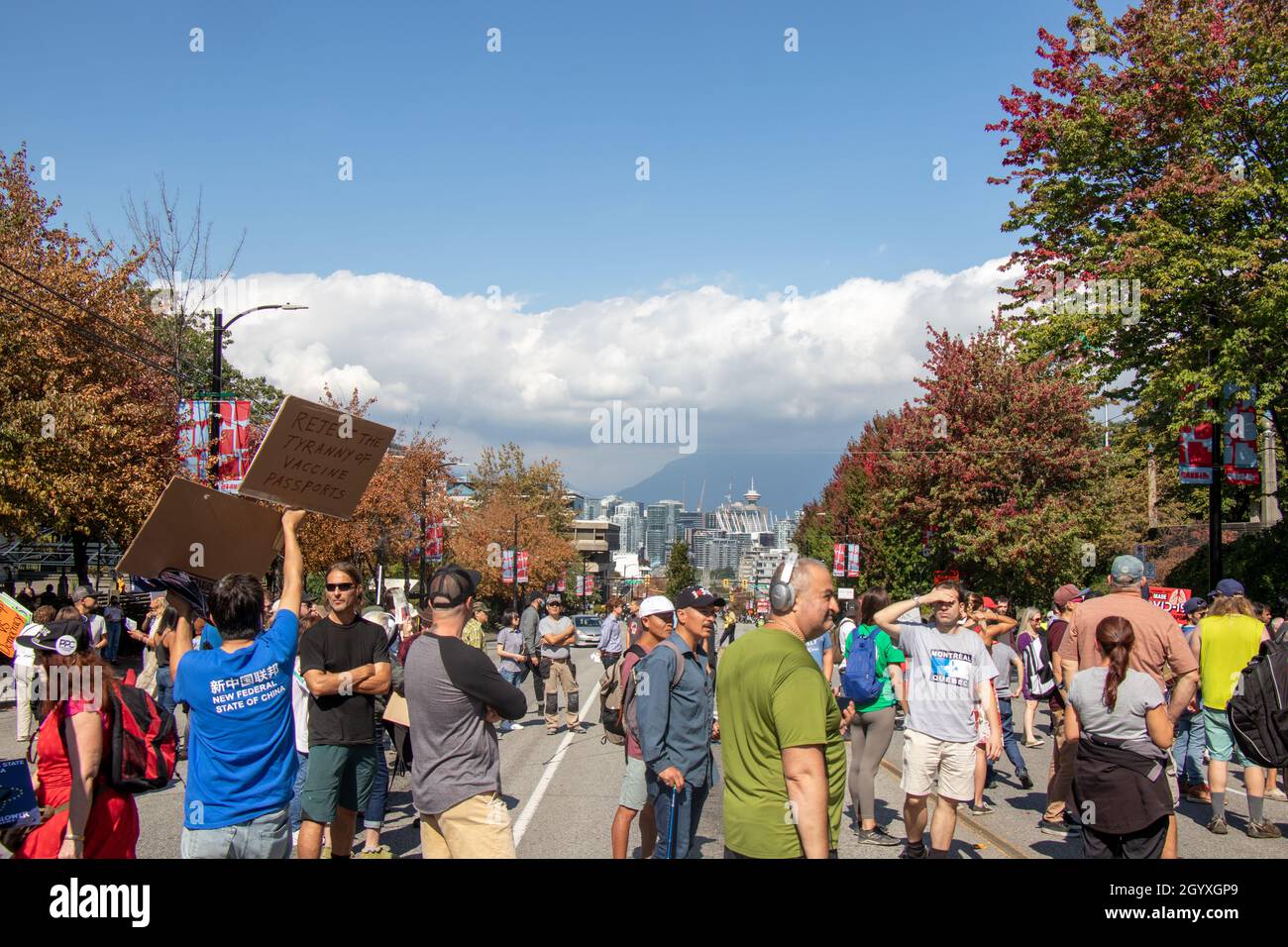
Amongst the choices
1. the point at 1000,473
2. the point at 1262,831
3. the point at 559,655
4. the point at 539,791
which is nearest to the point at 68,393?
the point at 559,655

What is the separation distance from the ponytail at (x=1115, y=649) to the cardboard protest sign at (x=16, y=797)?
5.18m

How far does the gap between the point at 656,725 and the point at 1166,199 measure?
750 inches

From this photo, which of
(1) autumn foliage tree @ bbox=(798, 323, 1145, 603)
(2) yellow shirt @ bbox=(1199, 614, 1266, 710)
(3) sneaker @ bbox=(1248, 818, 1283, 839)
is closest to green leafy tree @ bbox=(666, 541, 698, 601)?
(1) autumn foliage tree @ bbox=(798, 323, 1145, 603)

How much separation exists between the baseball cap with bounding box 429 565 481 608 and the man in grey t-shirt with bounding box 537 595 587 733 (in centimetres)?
895

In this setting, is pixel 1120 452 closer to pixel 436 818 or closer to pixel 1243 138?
pixel 1243 138

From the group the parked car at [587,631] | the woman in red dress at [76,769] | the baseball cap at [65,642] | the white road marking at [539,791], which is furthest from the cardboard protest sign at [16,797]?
the parked car at [587,631]

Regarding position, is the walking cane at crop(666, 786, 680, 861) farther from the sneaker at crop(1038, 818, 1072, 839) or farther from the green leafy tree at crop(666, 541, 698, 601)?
the green leafy tree at crop(666, 541, 698, 601)

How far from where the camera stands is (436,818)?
15.4 feet

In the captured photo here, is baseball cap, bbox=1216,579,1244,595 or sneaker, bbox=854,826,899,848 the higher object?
baseball cap, bbox=1216,579,1244,595

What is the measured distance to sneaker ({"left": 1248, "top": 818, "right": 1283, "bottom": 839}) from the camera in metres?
8.13

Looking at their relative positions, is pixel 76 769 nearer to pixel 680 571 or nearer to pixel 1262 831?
pixel 1262 831

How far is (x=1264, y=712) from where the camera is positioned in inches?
296

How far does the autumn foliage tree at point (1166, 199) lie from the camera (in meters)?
19.2
